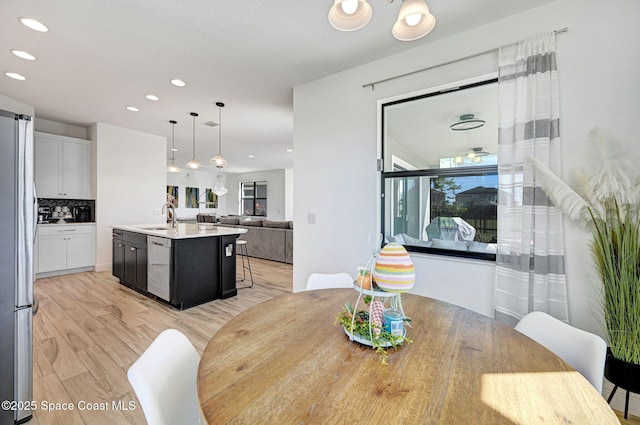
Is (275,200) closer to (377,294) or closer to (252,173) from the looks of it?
(252,173)

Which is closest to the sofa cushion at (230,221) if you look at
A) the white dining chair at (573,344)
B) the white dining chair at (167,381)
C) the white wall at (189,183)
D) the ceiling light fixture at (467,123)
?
the white wall at (189,183)

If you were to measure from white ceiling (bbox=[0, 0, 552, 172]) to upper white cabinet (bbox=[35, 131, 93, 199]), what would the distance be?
618 mm

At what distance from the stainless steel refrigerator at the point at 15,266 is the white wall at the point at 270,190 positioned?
908 centimetres

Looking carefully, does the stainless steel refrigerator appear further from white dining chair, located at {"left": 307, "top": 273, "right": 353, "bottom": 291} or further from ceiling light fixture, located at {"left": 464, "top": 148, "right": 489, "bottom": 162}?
ceiling light fixture, located at {"left": 464, "top": 148, "right": 489, "bottom": 162}

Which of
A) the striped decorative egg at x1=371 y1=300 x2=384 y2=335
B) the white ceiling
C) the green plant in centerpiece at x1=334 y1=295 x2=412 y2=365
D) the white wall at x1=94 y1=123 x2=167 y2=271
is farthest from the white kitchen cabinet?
the striped decorative egg at x1=371 y1=300 x2=384 y2=335

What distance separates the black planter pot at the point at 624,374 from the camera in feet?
4.75

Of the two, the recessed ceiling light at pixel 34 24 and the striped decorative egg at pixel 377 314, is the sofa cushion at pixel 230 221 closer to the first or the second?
the recessed ceiling light at pixel 34 24

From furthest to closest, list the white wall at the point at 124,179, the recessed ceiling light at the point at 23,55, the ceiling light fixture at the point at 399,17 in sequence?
the white wall at the point at 124,179, the recessed ceiling light at the point at 23,55, the ceiling light fixture at the point at 399,17

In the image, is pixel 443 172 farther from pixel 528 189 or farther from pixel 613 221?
pixel 613 221

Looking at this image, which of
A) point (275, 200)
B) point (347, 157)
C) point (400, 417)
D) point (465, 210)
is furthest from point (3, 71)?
point (275, 200)

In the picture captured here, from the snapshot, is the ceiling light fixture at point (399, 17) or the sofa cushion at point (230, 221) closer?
the ceiling light fixture at point (399, 17)

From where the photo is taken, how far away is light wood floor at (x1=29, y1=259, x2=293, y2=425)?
173 centimetres

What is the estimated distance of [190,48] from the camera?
253 centimetres

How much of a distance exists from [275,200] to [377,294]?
10.1 metres
